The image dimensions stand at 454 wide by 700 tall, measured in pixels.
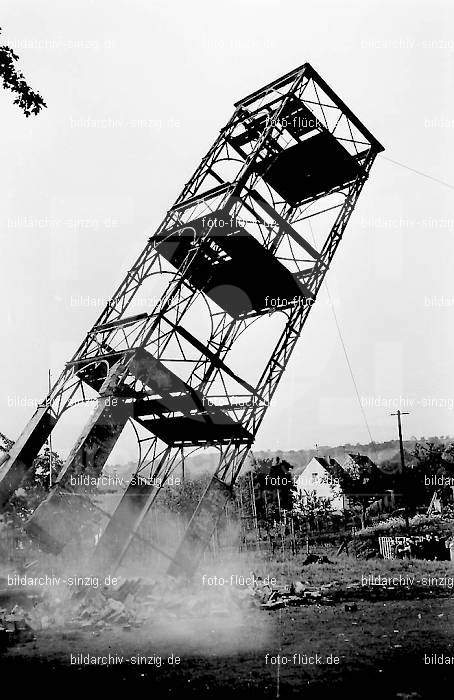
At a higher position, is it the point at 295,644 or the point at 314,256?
the point at 314,256

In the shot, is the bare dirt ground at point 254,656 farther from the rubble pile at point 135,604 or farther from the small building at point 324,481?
the small building at point 324,481

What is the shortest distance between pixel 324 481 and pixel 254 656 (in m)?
37.7

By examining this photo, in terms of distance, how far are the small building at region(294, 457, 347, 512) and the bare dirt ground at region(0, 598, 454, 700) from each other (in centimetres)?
3520

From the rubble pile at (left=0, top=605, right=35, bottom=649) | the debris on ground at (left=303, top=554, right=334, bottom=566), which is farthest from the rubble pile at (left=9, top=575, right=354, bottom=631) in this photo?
the debris on ground at (left=303, top=554, right=334, bottom=566)

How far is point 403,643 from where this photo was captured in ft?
25.7

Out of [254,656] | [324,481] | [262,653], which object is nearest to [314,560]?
[262,653]

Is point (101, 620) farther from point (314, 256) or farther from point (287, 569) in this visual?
point (287, 569)

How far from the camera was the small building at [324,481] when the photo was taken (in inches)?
1800

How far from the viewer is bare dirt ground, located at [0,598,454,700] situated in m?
5.75

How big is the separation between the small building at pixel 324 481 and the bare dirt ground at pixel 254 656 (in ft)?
115

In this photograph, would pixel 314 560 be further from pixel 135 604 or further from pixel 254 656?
pixel 254 656

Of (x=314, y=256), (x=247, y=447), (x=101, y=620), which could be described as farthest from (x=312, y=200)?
(x=101, y=620)

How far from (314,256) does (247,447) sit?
486 centimetres

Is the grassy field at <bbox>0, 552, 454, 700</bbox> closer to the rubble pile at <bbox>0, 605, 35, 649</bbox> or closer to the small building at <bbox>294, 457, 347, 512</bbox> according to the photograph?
the rubble pile at <bbox>0, 605, 35, 649</bbox>
